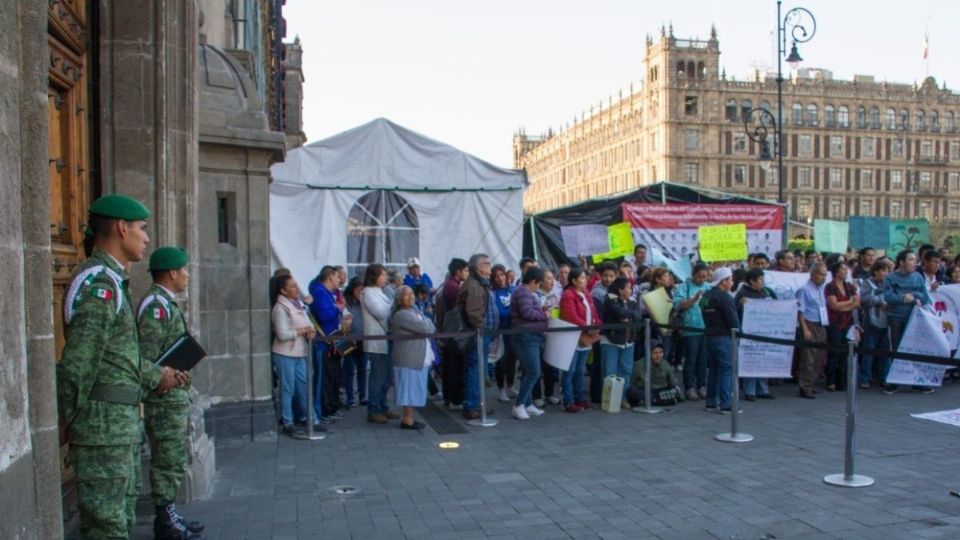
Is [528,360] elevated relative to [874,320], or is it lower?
lower

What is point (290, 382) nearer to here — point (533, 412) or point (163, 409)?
point (533, 412)

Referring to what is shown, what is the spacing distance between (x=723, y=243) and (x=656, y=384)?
204 inches

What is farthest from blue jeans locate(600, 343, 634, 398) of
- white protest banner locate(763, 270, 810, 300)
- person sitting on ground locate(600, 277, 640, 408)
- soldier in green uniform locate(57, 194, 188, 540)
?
soldier in green uniform locate(57, 194, 188, 540)

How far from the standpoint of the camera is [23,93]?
2.73m

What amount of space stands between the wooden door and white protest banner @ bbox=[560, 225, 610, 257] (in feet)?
38.6

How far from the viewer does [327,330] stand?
10.1 m

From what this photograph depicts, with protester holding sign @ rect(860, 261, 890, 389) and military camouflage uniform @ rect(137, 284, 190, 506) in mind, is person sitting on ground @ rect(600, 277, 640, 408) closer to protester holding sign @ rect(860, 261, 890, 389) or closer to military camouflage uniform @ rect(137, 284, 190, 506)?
protester holding sign @ rect(860, 261, 890, 389)

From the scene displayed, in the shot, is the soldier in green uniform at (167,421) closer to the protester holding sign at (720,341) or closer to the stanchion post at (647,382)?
the stanchion post at (647,382)

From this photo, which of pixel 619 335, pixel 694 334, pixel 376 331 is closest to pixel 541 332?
pixel 619 335

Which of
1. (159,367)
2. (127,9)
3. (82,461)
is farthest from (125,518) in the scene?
(127,9)

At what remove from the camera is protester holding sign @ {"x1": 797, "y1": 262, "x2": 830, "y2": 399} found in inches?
455

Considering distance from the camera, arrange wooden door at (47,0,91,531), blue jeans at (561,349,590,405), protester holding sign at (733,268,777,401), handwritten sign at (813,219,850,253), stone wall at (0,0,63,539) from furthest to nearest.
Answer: handwritten sign at (813,219,850,253) → protester holding sign at (733,268,777,401) → blue jeans at (561,349,590,405) → wooden door at (47,0,91,531) → stone wall at (0,0,63,539)

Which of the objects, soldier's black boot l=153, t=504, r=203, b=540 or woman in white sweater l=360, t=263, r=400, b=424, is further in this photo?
woman in white sweater l=360, t=263, r=400, b=424

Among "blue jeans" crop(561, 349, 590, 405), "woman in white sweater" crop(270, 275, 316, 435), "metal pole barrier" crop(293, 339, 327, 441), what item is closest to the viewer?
"woman in white sweater" crop(270, 275, 316, 435)
